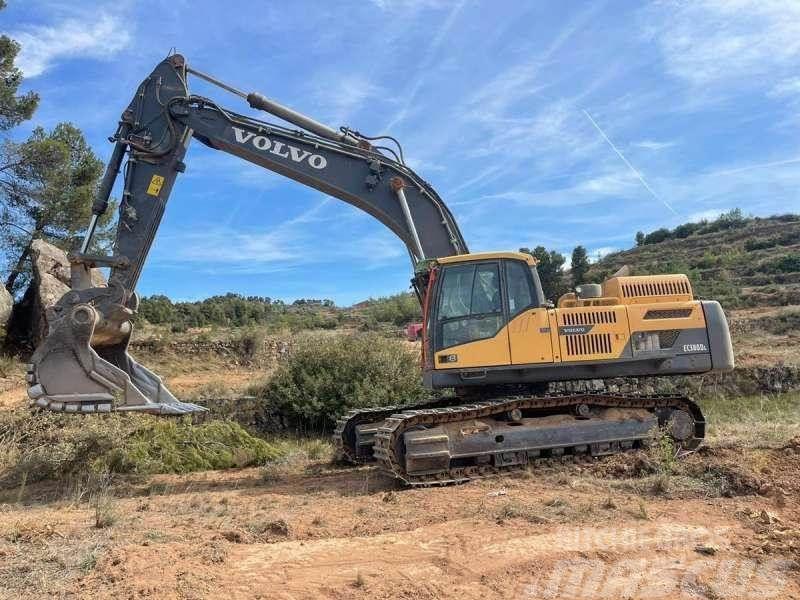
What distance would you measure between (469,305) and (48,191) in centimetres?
1795

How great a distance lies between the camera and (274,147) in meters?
8.97

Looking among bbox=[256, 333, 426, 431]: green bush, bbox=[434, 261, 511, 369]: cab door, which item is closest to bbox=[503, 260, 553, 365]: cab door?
bbox=[434, 261, 511, 369]: cab door

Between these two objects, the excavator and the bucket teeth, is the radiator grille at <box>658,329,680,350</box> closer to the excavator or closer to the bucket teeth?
the excavator

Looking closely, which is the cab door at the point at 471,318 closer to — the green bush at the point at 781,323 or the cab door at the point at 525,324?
the cab door at the point at 525,324

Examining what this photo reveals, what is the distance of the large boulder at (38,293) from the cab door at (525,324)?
602 inches

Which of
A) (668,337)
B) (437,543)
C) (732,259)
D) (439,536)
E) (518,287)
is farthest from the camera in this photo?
(732,259)

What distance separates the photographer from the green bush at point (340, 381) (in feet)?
40.8

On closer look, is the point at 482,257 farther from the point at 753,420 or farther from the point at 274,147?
the point at 753,420

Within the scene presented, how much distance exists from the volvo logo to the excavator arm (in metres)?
0.01

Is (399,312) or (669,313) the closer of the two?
(669,313)

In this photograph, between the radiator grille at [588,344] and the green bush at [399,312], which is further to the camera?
the green bush at [399,312]

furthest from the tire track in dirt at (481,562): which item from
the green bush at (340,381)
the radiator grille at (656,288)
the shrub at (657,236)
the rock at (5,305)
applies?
the shrub at (657,236)

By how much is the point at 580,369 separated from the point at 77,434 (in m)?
7.06

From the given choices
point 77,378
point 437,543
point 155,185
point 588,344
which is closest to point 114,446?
point 77,378
